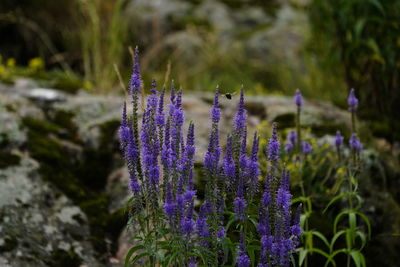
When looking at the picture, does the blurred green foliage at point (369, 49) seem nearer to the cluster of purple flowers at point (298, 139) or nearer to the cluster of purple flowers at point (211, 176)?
the cluster of purple flowers at point (298, 139)

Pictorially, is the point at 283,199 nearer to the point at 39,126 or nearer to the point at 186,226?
the point at 186,226

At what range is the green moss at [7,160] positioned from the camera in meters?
3.30

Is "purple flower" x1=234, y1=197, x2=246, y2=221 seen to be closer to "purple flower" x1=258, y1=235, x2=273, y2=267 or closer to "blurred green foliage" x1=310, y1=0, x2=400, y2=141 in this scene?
"purple flower" x1=258, y1=235, x2=273, y2=267

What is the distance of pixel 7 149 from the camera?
11.5 feet

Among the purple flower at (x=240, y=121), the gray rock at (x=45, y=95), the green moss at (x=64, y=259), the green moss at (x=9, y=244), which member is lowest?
the green moss at (x=64, y=259)

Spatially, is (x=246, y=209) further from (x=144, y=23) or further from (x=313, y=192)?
(x=144, y=23)

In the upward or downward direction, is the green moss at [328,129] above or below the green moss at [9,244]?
above

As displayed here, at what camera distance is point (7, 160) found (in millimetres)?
3338

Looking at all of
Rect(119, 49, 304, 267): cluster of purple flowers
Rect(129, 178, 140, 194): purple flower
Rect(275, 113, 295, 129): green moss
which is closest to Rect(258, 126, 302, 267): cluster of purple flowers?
Rect(119, 49, 304, 267): cluster of purple flowers

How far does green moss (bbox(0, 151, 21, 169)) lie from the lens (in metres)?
3.30

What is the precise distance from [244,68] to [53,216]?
626 centimetres

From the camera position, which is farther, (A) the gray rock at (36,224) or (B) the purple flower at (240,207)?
(A) the gray rock at (36,224)

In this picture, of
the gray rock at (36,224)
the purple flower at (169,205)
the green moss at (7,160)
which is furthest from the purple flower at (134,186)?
the green moss at (7,160)

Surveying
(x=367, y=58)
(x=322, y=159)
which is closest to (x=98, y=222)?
(x=322, y=159)
